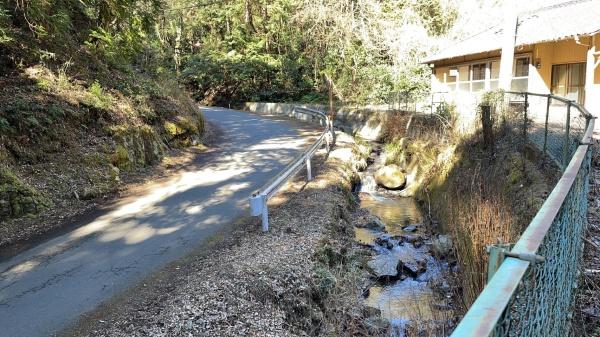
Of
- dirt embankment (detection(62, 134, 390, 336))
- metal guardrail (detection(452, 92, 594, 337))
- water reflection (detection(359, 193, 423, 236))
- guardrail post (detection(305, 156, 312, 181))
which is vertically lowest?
water reflection (detection(359, 193, 423, 236))

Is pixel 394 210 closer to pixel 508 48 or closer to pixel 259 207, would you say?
pixel 259 207

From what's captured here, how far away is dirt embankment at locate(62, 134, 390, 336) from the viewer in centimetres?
521

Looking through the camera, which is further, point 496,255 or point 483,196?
point 483,196

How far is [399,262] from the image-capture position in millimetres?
9406

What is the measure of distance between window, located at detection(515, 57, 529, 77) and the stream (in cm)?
1220

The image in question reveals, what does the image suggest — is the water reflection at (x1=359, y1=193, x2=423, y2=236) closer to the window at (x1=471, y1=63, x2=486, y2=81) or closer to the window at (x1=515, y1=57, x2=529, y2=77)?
the window at (x1=515, y1=57, x2=529, y2=77)

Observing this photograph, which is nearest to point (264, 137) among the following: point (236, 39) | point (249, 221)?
point (249, 221)

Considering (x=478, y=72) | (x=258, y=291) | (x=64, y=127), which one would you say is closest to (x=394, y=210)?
(x=258, y=291)

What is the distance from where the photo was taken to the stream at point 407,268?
6.96 meters

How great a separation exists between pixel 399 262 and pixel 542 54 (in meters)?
16.4

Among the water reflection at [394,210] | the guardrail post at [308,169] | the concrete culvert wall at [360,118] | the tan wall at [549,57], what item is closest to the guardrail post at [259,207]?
the guardrail post at [308,169]

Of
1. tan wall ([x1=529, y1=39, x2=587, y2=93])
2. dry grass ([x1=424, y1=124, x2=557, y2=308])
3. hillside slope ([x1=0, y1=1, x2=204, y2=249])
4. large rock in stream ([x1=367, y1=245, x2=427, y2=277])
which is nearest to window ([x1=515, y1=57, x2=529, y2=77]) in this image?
tan wall ([x1=529, y1=39, x2=587, y2=93])

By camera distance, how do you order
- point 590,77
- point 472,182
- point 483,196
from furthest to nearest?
point 590,77 → point 472,182 → point 483,196

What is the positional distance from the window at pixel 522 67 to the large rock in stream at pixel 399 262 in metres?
15.8
